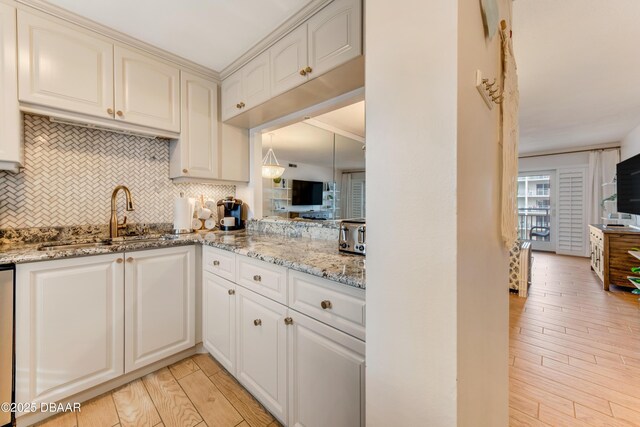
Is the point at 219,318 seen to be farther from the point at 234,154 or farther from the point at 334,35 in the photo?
the point at 334,35

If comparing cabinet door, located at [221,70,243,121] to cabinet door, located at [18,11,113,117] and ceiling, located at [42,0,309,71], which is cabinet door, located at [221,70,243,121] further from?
cabinet door, located at [18,11,113,117]

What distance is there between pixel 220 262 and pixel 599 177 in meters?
7.37

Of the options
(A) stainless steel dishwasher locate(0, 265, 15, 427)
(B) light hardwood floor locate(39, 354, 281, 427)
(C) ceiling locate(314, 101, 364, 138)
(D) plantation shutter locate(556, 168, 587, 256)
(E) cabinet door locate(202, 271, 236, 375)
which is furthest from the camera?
(D) plantation shutter locate(556, 168, 587, 256)

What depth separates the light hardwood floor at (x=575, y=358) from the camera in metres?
1.47

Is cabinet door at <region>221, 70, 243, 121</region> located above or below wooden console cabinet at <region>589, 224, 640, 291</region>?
above

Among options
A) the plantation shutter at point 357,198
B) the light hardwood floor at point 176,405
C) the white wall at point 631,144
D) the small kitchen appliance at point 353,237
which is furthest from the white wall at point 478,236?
the white wall at point 631,144

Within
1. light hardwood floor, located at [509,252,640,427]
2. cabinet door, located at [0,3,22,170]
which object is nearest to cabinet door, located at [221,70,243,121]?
cabinet door, located at [0,3,22,170]

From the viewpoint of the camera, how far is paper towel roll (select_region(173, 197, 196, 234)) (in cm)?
212

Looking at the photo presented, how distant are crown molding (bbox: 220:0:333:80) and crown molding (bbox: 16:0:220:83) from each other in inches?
8.0

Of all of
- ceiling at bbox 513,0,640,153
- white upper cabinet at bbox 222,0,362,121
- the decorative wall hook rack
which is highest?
ceiling at bbox 513,0,640,153

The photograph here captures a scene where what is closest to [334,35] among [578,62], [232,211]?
[232,211]

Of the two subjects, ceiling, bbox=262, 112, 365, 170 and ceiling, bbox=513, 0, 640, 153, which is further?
ceiling, bbox=262, 112, 365, 170

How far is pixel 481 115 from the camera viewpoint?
73cm

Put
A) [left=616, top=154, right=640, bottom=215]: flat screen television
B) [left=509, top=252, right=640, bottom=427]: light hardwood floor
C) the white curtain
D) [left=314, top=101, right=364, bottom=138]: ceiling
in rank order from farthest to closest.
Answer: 1. the white curtain
2. [left=616, top=154, right=640, bottom=215]: flat screen television
3. [left=314, top=101, right=364, bottom=138]: ceiling
4. [left=509, top=252, right=640, bottom=427]: light hardwood floor
